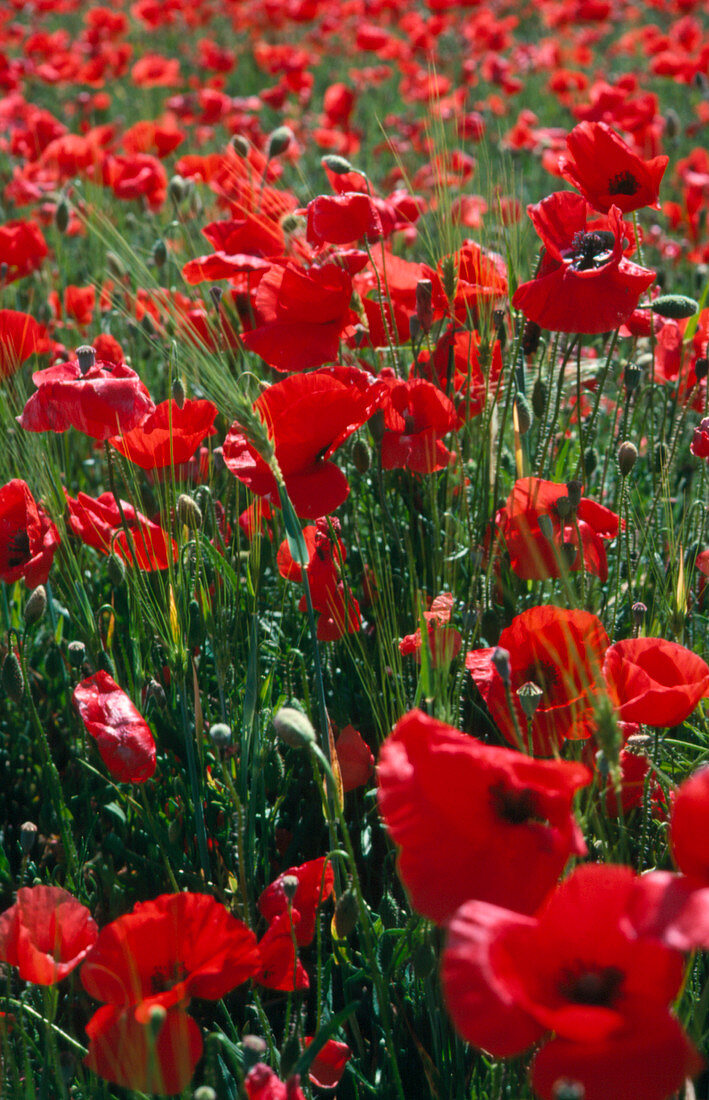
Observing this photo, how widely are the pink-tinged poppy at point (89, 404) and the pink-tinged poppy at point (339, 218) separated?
34 cm

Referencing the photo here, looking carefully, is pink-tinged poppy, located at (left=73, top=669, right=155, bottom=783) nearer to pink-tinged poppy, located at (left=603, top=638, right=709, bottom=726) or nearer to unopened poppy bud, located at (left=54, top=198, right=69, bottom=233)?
pink-tinged poppy, located at (left=603, top=638, right=709, bottom=726)

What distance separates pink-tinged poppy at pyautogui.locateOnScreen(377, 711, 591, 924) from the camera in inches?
28.7

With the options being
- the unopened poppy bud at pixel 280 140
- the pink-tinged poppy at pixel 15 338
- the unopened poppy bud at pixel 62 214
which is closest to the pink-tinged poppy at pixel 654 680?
the pink-tinged poppy at pixel 15 338

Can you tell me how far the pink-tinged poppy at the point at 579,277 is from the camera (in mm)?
1238

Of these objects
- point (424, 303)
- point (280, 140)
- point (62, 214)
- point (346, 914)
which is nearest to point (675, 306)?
point (424, 303)

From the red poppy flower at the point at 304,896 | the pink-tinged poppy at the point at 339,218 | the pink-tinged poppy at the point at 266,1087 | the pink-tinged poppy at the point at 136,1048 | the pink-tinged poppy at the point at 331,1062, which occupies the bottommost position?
the pink-tinged poppy at the point at 331,1062

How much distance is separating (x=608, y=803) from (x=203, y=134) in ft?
14.0

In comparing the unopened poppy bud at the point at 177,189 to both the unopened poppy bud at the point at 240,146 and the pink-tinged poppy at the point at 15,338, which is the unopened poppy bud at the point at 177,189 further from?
the pink-tinged poppy at the point at 15,338

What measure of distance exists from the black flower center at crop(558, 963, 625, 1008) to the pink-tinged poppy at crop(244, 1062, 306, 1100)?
0.27 m

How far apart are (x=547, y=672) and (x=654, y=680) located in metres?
0.13

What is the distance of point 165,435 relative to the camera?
50.6 inches

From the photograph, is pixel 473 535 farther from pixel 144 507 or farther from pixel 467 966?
pixel 467 966

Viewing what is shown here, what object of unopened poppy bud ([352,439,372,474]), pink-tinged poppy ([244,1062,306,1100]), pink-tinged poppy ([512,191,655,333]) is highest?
pink-tinged poppy ([512,191,655,333])

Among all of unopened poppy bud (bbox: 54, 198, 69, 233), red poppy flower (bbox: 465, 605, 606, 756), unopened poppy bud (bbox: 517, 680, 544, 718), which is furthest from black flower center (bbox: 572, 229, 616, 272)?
unopened poppy bud (bbox: 54, 198, 69, 233)
